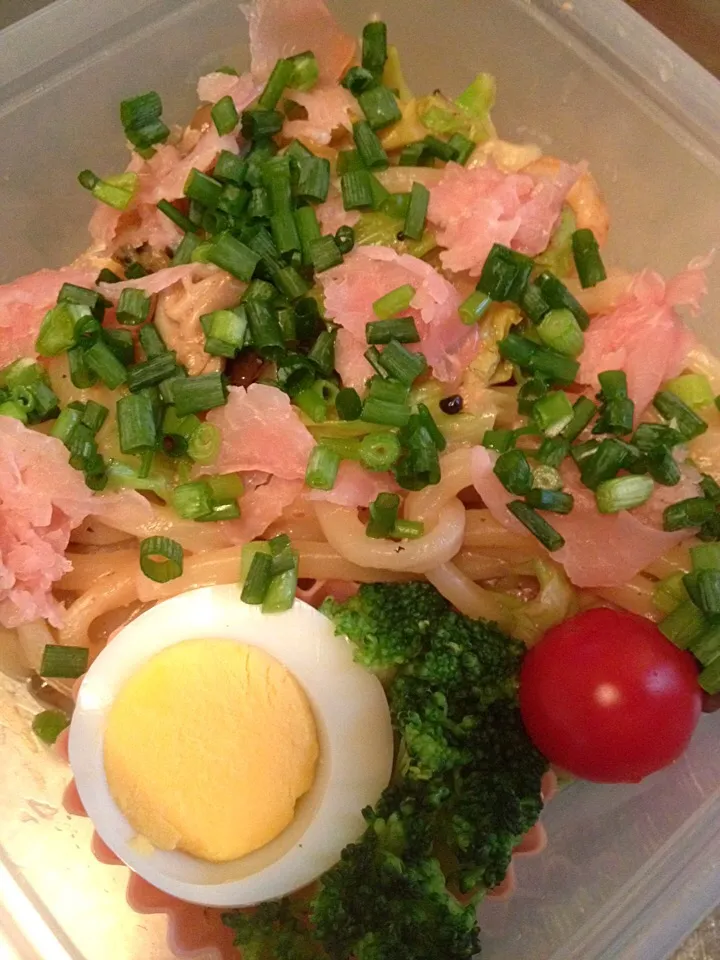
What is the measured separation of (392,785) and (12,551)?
0.90 m

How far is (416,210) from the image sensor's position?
5.89ft

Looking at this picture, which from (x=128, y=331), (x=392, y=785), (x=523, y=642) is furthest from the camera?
(x=128, y=331)

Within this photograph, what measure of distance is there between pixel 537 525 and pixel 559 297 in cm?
50

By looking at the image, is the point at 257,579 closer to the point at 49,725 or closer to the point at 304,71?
the point at 49,725

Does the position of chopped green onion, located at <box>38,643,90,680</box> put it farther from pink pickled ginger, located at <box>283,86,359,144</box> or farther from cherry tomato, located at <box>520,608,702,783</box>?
pink pickled ginger, located at <box>283,86,359,144</box>

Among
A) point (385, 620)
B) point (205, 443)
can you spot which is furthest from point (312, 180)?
point (385, 620)

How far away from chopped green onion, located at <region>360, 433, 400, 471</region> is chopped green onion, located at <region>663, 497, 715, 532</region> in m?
0.55

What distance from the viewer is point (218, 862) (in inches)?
64.8

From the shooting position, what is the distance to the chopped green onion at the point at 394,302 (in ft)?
5.53

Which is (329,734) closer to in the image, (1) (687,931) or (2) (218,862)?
(2) (218,862)

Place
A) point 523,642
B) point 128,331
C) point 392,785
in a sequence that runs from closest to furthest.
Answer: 1. point 392,785
2. point 523,642
3. point 128,331

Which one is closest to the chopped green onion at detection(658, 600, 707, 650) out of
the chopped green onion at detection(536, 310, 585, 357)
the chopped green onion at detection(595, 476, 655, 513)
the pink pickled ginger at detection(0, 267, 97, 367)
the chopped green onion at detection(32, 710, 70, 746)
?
the chopped green onion at detection(595, 476, 655, 513)

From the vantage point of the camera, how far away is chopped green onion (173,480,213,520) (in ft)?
5.59

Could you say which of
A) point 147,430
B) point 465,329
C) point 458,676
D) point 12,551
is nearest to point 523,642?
point 458,676
